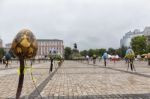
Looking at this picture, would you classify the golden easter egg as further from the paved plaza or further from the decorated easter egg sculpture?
the paved plaza

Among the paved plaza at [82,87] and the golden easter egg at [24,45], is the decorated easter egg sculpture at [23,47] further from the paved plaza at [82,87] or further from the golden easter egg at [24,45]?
the paved plaza at [82,87]

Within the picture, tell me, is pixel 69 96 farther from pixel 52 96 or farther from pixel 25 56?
pixel 25 56

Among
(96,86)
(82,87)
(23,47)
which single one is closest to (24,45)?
(23,47)

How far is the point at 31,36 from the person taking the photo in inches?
264

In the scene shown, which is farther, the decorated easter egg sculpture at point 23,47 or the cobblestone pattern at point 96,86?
the cobblestone pattern at point 96,86

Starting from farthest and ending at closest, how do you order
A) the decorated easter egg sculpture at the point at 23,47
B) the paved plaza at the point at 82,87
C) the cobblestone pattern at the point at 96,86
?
the cobblestone pattern at the point at 96,86 < the paved plaza at the point at 82,87 < the decorated easter egg sculpture at the point at 23,47

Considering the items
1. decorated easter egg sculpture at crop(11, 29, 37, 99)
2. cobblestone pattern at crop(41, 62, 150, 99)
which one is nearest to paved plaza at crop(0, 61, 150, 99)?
cobblestone pattern at crop(41, 62, 150, 99)

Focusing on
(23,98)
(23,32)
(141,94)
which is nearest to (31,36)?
(23,32)

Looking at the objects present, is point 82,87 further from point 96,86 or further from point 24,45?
point 24,45

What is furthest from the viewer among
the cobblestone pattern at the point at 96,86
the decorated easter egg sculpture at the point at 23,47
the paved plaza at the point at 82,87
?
the cobblestone pattern at the point at 96,86

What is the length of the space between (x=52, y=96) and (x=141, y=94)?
2.77m

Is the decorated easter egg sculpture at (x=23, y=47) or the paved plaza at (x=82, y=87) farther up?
the decorated easter egg sculpture at (x=23, y=47)

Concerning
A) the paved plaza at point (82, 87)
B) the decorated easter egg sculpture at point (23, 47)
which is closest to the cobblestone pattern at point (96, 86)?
the paved plaza at point (82, 87)

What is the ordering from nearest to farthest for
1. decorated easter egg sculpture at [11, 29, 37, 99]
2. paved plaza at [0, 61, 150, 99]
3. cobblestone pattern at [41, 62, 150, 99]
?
decorated easter egg sculpture at [11, 29, 37, 99], paved plaza at [0, 61, 150, 99], cobblestone pattern at [41, 62, 150, 99]
